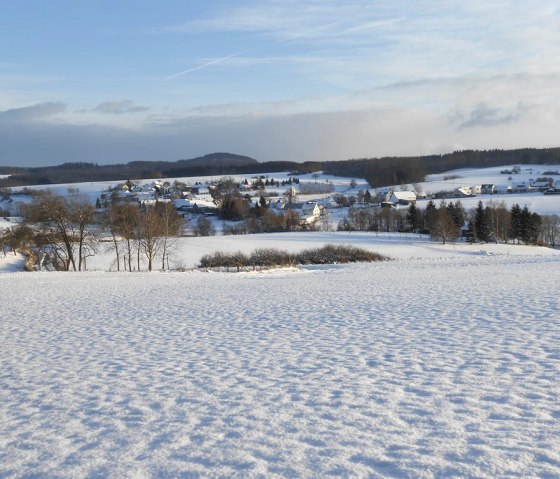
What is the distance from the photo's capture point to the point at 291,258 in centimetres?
4928

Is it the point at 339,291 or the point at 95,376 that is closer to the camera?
the point at 95,376

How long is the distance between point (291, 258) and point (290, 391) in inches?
1614

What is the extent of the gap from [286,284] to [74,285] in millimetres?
11164

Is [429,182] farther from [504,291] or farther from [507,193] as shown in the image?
[504,291]

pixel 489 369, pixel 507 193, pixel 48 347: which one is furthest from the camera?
pixel 507 193

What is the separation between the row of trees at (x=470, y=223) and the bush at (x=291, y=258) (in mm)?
25803

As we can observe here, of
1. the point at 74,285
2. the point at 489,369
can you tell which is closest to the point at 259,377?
the point at 489,369

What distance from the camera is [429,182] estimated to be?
19412 cm

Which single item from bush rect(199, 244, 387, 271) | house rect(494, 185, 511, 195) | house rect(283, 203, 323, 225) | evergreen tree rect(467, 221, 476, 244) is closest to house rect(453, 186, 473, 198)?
house rect(494, 185, 511, 195)

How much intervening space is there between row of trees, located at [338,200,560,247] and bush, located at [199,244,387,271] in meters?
25.8

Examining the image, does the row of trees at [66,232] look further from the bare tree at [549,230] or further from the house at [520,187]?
the house at [520,187]

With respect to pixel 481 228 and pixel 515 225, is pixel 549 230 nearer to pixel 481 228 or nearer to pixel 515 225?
pixel 515 225

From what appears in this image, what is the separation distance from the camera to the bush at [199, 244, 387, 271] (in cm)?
4869

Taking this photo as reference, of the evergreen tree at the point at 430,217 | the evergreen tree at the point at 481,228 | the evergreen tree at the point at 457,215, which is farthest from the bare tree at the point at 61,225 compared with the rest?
the evergreen tree at the point at 457,215
